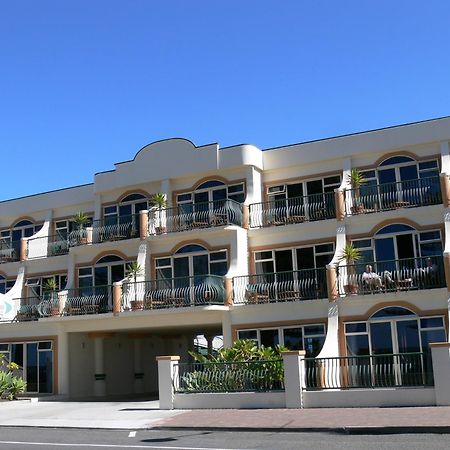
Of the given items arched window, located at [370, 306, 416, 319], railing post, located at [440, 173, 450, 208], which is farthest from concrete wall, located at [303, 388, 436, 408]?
railing post, located at [440, 173, 450, 208]

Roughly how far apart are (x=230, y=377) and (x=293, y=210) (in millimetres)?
8652

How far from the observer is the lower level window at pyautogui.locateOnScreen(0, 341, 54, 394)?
29.2 meters

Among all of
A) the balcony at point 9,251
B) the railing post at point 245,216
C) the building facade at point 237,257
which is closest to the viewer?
the building facade at point 237,257

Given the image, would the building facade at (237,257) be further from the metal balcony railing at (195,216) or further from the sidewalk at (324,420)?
the sidewalk at (324,420)

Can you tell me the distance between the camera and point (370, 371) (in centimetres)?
1900

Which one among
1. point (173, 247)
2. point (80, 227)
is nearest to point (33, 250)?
point (80, 227)

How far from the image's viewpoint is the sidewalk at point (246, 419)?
14198mm

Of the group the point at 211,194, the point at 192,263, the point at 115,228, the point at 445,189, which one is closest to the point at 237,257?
the point at 192,263

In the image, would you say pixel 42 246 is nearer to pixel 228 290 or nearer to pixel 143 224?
pixel 143 224

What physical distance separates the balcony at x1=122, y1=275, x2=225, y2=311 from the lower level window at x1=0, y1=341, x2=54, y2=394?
527cm

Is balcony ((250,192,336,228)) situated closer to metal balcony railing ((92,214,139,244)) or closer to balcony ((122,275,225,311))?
balcony ((122,275,225,311))

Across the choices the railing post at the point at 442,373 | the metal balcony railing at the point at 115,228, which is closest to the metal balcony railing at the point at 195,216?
the metal balcony railing at the point at 115,228

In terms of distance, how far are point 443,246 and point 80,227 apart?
15.9m

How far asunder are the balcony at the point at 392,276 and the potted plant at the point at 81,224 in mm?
12134
